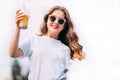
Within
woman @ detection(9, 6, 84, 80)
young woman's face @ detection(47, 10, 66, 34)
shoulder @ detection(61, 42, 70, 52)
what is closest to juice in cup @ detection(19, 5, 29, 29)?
woman @ detection(9, 6, 84, 80)

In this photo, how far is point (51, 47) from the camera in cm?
182

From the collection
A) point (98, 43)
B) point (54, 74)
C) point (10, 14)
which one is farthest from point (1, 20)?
point (98, 43)

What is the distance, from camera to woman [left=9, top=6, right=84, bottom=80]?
1.79 meters

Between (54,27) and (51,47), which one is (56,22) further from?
(51,47)

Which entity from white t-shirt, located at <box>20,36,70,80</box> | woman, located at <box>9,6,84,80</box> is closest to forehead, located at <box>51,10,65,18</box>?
woman, located at <box>9,6,84,80</box>

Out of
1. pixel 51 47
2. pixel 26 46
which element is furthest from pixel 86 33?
pixel 26 46

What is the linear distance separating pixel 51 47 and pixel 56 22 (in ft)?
0.47

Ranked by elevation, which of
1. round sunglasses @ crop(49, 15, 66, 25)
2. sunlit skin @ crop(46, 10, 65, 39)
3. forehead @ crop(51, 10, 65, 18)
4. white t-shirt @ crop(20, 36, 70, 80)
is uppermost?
forehead @ crop(51, 10, 65, 18)

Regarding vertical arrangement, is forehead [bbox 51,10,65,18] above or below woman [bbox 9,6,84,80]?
above

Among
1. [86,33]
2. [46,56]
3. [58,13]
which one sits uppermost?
[58,13]

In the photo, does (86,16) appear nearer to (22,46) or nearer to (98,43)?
(98,43)

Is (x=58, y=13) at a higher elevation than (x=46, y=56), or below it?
higher

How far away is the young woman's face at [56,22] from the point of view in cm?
183

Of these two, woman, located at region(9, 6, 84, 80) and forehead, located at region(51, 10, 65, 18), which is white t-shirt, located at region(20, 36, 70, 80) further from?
forehead, located at region(51, 10, 65, 18)
